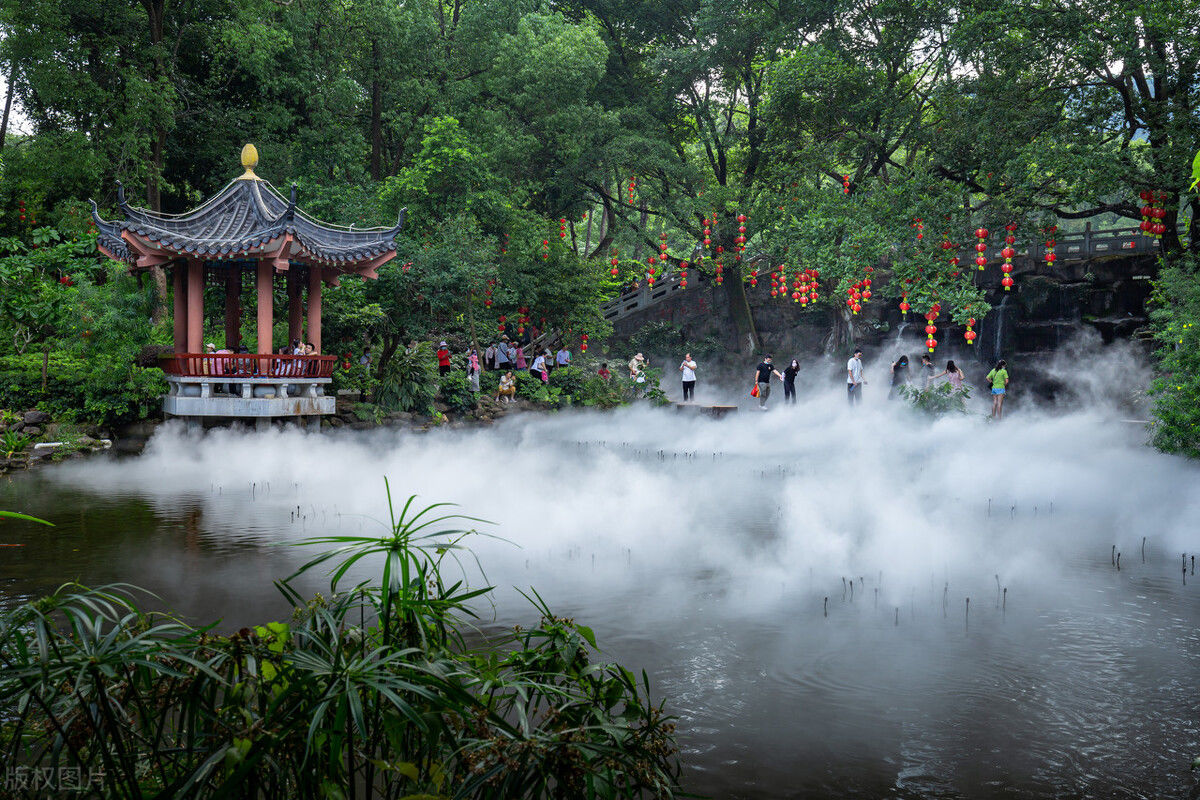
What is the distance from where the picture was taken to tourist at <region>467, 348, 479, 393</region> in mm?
22750

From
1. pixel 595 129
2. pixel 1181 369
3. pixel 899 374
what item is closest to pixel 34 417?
pixel 595 129

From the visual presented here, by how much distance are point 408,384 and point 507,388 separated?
2.93 metres

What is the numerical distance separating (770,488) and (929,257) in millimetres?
6503

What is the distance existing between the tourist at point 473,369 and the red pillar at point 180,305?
7.15 m

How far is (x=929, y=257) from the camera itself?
16.8 metres

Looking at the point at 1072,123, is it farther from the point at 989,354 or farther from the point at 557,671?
the point at 557,671

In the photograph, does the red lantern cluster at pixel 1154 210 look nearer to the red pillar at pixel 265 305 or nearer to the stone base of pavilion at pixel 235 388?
the stone base of pavilion at pixel 235 388

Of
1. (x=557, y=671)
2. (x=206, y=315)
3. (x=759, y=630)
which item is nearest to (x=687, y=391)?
(x=206, y=315)

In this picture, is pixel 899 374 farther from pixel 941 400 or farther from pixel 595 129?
pixel 595 129

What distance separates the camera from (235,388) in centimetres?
1680

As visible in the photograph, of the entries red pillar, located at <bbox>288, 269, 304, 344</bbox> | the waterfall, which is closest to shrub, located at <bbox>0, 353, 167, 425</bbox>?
red pillar, located at <bbox>288, 269, 304, 344</bbox>

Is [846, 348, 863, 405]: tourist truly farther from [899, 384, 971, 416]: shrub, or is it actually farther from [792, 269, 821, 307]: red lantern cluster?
[792, 269, 821, 307]: red lantern cluster

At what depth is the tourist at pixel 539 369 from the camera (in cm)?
2458

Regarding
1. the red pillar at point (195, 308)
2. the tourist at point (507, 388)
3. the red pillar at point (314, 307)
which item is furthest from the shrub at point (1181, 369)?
the red pillar at point (195, 308)
